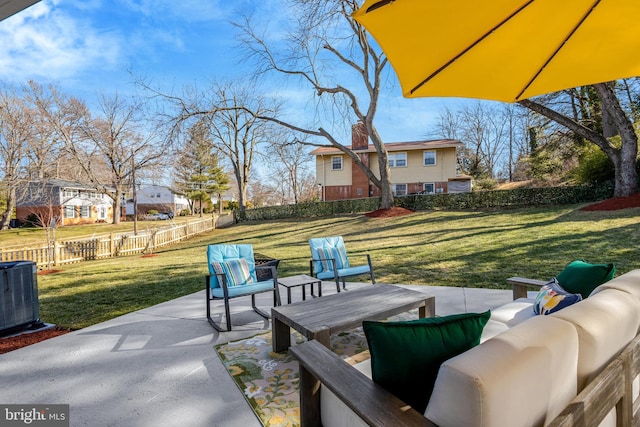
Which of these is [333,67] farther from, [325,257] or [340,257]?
[325,257]

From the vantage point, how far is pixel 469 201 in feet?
50.9

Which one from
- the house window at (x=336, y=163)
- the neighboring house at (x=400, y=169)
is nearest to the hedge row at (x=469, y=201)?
the neighboring house at (x=400, y=169)

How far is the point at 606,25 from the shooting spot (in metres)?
1.95

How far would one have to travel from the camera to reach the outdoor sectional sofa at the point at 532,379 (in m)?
1.02

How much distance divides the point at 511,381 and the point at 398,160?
75.0 ft

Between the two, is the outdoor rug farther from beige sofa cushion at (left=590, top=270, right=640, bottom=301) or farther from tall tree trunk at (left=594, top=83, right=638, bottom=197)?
tall tree trunk at (left=594, top=83, right=638, bottom=197)

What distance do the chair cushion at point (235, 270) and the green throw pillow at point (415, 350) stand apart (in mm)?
3200

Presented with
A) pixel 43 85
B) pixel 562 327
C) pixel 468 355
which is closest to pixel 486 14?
pixel 562 327

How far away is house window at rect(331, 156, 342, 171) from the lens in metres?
23.8

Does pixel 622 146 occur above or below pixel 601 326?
above

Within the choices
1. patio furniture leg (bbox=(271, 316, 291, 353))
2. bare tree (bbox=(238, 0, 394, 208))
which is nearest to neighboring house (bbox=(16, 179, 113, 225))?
bare tree (bbox=(238, 0, 394, 208))

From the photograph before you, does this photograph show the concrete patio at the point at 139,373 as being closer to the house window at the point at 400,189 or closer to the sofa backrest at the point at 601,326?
the sofa backrest at the point at 601,326

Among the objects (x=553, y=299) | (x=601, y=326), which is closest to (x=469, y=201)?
(x=553, y=299)

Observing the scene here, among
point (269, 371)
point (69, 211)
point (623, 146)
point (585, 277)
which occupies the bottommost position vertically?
point (269, 371)
